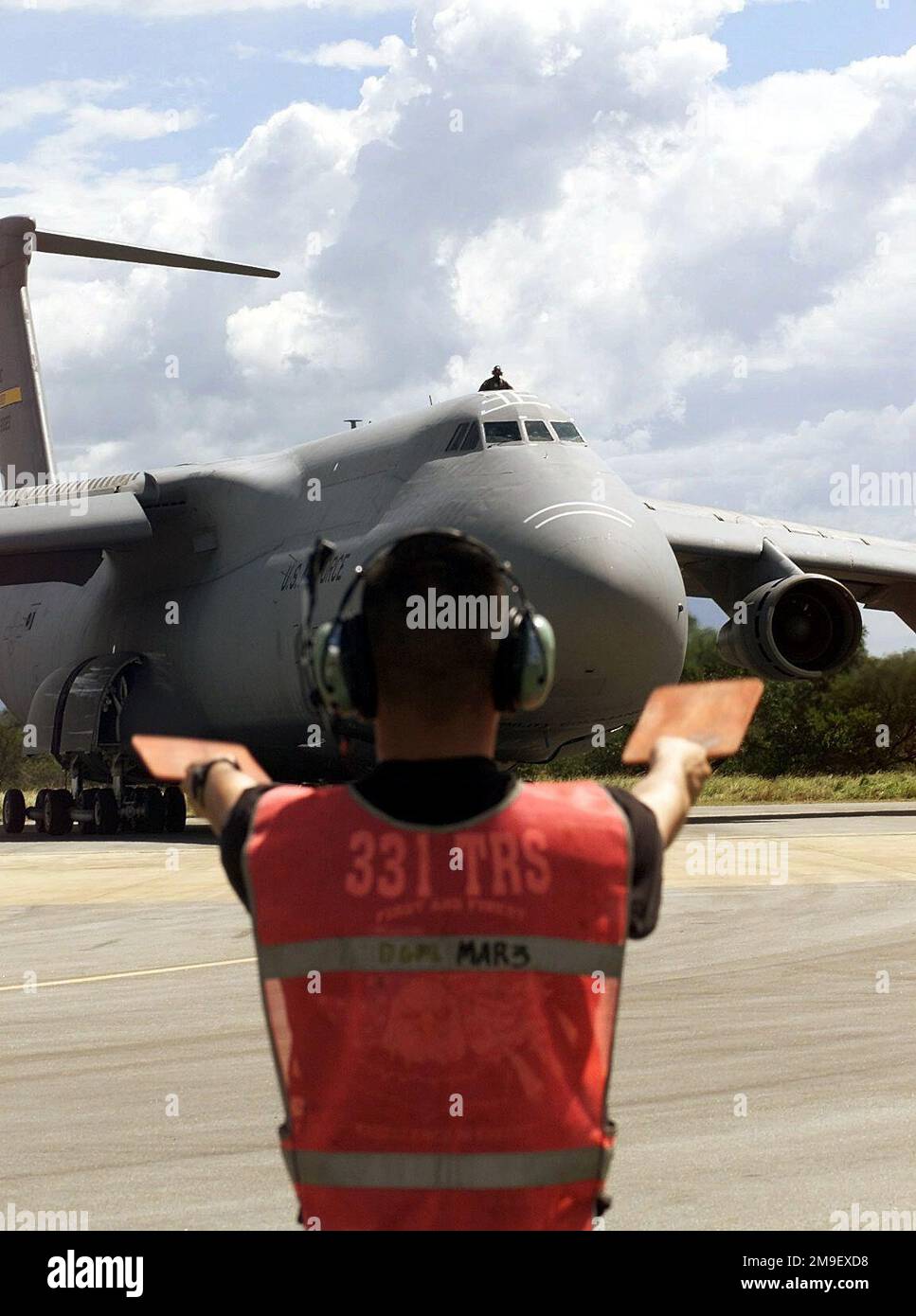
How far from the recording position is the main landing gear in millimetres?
27391

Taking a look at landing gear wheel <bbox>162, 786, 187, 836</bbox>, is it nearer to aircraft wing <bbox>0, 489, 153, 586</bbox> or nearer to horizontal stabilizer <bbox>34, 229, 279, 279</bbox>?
aircraft wing <bbox>0, 489, 153, 586</bbox>

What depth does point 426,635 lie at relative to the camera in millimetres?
2805

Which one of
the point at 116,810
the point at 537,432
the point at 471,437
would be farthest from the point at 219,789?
the point at 116,810

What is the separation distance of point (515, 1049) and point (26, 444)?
111ft

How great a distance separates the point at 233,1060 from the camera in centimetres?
866

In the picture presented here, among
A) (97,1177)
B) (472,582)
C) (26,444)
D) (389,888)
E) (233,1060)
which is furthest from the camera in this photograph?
(26,444)

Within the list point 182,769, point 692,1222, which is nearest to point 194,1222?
point 692,1222

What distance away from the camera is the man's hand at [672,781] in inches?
111

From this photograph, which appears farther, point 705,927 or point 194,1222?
point 705,927

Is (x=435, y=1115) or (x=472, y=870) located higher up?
(x=472, y=870)

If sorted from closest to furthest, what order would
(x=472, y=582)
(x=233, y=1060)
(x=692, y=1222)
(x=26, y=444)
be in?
(x=472, y=582) < (x=692, y=1222) < (x=233, y=1060) < (x=26, y=444)

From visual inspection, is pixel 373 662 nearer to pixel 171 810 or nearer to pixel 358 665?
pixel 358 665

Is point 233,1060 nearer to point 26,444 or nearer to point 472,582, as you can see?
point 472,582

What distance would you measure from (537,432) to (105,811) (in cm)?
1022
